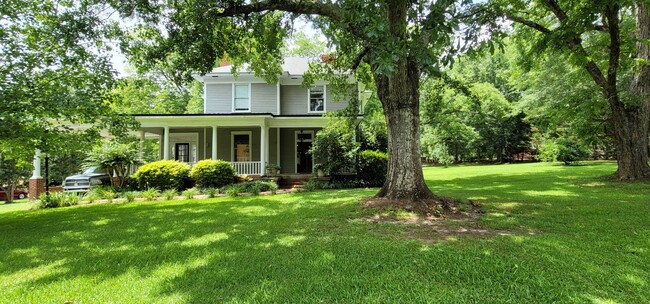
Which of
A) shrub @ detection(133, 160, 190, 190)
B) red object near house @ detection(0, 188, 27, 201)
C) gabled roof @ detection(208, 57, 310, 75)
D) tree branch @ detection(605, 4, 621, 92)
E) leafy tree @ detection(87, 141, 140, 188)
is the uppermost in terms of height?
gabled roof @ detection(208, 57, 310, 75)

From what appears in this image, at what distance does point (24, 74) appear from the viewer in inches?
279

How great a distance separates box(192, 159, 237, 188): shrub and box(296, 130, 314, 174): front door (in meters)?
4.79

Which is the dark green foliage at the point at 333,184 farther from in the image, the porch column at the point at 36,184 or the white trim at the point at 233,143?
the porch column at the point at 36,184

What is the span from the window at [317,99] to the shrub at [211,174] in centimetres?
601

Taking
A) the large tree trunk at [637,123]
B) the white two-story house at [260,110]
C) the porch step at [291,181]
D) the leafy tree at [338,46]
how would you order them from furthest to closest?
the white two-story house at [260,110]
the porch step at [291,181]
the large tree trunk at [637,123]
the leafy tree at [338,46]

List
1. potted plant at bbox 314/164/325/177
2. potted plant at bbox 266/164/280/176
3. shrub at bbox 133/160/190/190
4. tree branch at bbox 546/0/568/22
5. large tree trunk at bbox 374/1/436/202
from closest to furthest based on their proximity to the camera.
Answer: large tree trunk at bbox 374/1/436/202, tree branch at bbox 546/0/568/22, shrub at bbox 133/160/190/190, potted plant at bbox 314/164/325/177, potted plant at bbox 266/164/280/176

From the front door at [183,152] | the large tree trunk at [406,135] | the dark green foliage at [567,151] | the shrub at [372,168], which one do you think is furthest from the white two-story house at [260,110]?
the dark green foliage at [567,151]

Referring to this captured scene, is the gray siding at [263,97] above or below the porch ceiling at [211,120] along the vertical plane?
above

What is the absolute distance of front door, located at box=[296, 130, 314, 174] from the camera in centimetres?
1794

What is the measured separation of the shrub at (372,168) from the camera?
1348 centimetres

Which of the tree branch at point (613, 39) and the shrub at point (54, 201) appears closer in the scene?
the tree branch at point (613, 39)

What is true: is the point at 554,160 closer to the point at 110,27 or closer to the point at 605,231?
the point at 605,231

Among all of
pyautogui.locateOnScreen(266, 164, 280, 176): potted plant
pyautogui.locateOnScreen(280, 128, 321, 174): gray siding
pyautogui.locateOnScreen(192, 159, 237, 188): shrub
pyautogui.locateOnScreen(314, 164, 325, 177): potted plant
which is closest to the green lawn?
pyautogui.locateOnScreen(192, 159, 237, 188): shrub

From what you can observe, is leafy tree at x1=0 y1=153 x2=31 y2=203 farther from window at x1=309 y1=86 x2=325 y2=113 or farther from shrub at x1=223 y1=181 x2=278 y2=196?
window at x1=309 y1=86 x2=325 y2=113
